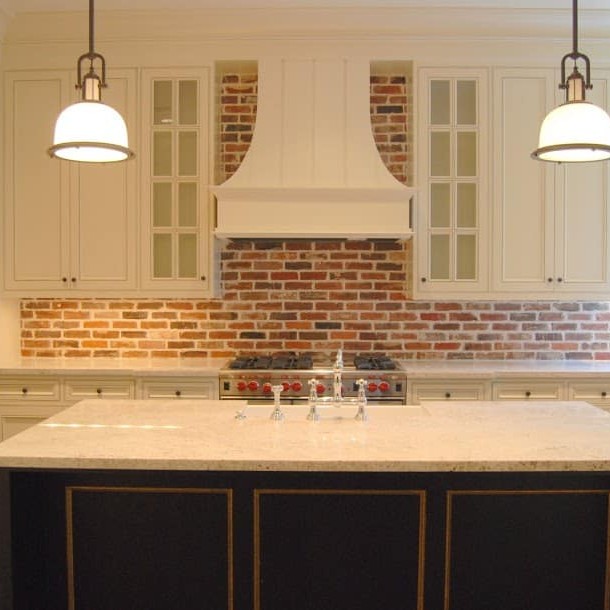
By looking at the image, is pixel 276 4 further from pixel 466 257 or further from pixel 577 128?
pixel 577 128

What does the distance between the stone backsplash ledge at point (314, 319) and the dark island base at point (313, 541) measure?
7.07 ft

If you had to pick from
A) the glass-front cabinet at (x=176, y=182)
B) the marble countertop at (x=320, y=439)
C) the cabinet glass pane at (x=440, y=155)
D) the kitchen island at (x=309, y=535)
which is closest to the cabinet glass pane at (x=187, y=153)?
the glass-front cabinet at (x=176, y=182)

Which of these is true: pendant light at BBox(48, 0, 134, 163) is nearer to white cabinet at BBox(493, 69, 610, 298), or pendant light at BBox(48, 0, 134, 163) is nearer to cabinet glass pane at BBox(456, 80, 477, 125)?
cabinet glass pane at BBox(456, 80, 477, 125)

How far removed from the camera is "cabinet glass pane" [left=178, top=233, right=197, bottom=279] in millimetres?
3680

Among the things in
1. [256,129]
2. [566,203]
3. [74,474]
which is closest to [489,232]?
[566,203]

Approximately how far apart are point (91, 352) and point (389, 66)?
9.02 ft

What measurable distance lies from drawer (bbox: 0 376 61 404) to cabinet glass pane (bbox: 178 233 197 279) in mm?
1002

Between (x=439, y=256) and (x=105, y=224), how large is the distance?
2.11 metres

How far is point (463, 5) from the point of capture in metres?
3.54

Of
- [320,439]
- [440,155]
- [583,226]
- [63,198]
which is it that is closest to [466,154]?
[440,155]

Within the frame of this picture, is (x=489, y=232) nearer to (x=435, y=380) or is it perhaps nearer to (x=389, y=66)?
(x=435, y=380)

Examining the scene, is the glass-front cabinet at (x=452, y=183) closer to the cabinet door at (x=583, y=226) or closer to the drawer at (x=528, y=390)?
the cabinet door at (x=583, y=226)

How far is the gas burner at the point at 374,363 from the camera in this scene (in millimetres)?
3479

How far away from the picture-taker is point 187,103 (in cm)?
368
